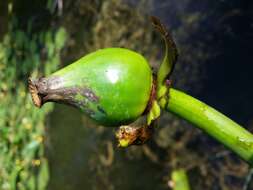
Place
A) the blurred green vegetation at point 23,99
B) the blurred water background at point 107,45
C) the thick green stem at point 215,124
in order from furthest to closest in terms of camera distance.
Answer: the blurred water background at point 107,45 → the blurred green vegetation at point 23,99 → the thick green stem at point 215,124

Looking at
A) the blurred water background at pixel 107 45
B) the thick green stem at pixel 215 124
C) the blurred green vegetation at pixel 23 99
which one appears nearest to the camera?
the thick green stem at pixel 215 124

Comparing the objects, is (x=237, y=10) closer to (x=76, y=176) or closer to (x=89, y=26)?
(x=89, y=26)

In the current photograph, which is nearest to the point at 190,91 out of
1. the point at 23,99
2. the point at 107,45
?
the point at 107,45

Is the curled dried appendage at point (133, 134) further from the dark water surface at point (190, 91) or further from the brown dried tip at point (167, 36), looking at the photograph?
the dark water surface at point (190, 91)

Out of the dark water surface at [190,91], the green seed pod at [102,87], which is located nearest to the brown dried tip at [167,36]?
the green seed pod at [102,87]

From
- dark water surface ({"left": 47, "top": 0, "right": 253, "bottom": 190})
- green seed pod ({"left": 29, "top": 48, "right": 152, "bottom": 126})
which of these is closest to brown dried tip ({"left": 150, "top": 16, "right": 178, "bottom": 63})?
green seed pod ({"left": 29, "top": 48, "right": 152, "bottom": 126})

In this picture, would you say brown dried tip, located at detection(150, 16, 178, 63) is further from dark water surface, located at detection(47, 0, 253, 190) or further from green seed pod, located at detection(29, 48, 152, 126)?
dark water surface, located at detection(47, 0, 253, 190)
